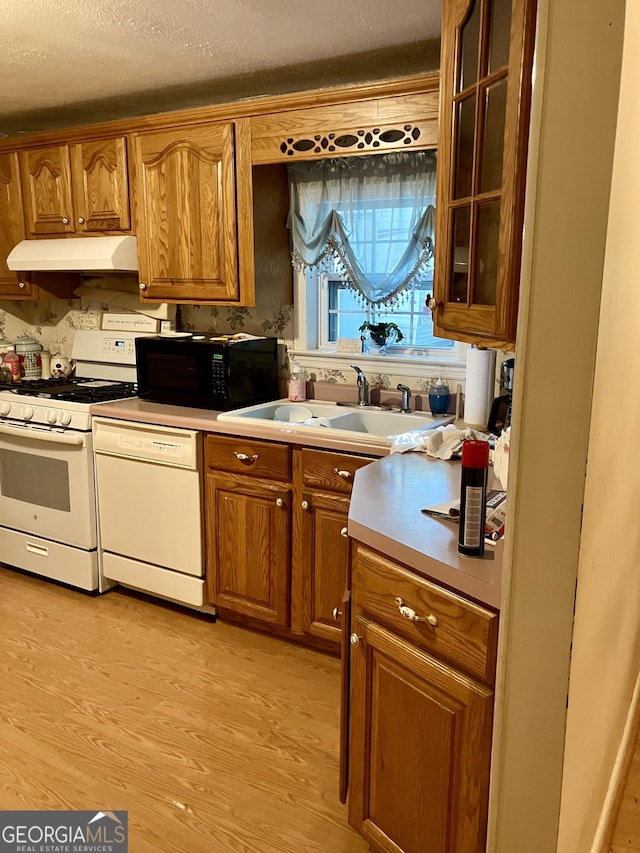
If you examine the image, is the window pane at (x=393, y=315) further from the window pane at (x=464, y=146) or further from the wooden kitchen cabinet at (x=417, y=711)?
the wooden kitchen cabinet at (x=417, y=711)

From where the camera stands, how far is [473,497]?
1408 millimetres

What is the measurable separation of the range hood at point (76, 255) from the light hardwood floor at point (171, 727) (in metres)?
1.63

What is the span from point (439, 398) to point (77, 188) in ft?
6.92

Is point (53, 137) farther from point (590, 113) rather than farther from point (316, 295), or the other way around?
point (590, 113)

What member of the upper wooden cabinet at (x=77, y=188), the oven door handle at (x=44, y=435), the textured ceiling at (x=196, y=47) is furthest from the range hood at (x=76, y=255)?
the oven door handle at (x=44, y=435)

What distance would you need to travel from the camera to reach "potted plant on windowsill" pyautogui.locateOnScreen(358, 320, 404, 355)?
3143mm

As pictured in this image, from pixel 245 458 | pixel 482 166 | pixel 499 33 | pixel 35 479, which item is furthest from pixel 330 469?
pixel 35 479

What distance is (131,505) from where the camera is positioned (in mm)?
3193

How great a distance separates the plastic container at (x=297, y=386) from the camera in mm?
3264

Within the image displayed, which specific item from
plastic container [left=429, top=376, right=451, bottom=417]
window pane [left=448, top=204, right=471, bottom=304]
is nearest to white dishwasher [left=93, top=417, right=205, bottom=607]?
plastic container [left=429, top=376, right=451, bottom=417]

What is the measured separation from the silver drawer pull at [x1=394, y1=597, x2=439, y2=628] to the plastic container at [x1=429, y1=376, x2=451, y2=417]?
1.49 m

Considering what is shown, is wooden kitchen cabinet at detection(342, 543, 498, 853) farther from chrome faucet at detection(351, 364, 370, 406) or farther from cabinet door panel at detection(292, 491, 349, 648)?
chrome faucet at detection(351, 364, 370, 406)

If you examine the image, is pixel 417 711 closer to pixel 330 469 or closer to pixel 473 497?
pixel 473 497

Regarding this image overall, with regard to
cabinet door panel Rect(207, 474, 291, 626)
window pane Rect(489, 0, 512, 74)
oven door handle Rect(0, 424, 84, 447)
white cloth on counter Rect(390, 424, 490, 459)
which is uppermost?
window pane Rect(489, 0, 512, 74)
